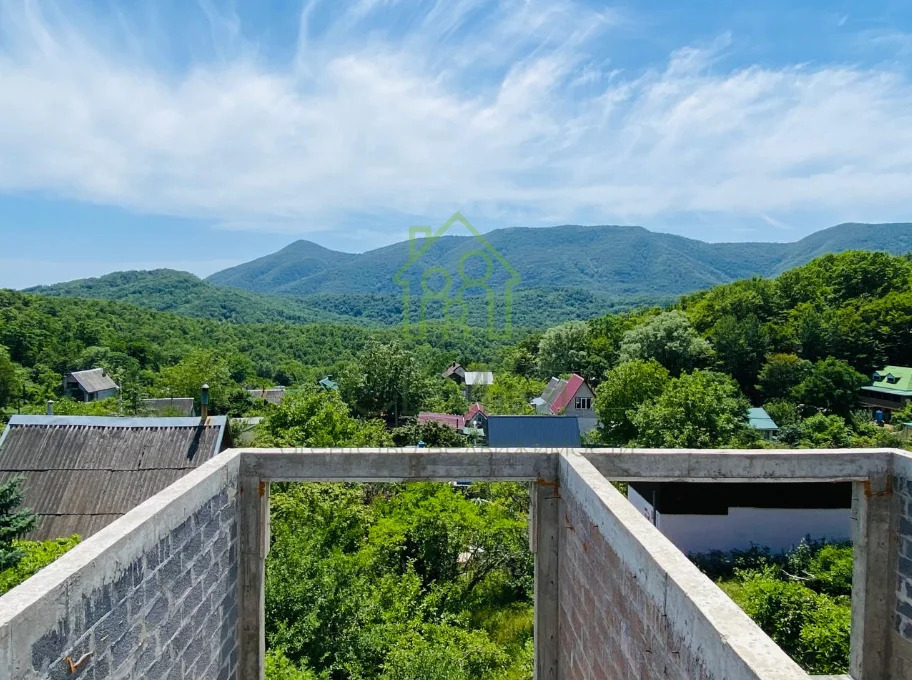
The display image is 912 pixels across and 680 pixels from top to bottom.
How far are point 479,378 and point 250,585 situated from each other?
161ft

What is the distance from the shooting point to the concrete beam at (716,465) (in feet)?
15.7

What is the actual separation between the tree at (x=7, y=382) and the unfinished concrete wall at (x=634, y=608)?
145 ft

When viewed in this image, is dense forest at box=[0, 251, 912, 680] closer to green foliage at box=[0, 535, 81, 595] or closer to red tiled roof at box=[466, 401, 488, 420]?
red tiled roof at box=[466, 401, 488, 420]

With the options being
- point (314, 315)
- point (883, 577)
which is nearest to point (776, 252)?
point (314, 315)

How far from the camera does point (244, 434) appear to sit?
31469mm

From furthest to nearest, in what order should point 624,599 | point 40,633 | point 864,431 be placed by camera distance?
1. point 864,431
2. point 624,599
3. point 40,633

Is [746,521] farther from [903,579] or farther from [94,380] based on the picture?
[94,380]

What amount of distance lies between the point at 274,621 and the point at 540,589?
4205 millimetres

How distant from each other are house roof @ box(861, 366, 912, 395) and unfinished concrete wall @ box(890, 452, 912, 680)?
3622 cm

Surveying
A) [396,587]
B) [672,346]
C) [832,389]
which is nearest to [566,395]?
[672,346]

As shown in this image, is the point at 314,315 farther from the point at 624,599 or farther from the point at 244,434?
the point at 624,599

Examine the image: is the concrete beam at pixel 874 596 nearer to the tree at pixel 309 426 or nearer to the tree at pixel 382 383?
the tree at pixel 309 426

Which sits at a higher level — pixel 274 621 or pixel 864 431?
pixel 274 621

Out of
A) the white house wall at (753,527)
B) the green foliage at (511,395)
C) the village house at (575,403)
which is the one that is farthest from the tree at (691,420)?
the green foliage at (511,395)
